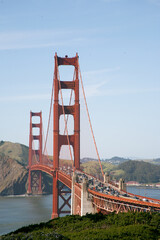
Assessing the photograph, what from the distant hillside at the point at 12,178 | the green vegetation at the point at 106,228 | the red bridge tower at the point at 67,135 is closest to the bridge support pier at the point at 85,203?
the green vegetation at the point at 106,228

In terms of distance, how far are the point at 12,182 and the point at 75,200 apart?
100 metres

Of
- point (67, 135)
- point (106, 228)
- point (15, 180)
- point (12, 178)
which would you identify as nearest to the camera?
point (106, 228)

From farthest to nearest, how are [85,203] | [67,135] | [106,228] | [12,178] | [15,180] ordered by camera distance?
[12,178]
[15,180]
[67,135]
[85,203]
[106,228]

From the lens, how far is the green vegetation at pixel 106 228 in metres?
26.5

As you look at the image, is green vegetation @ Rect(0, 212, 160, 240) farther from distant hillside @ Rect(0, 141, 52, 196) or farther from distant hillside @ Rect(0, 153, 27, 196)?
distant hillside @ Rect(0, 153, 27, 196)

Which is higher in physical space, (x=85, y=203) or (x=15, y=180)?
(x=85, y=203)

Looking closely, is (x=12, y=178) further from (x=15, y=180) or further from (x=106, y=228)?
(x=106, y=228)

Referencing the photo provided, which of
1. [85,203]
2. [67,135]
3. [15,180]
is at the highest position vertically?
[67,135]

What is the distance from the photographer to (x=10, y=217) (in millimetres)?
81062

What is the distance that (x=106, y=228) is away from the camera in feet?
99.2

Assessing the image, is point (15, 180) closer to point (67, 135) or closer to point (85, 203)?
point (67, 135)

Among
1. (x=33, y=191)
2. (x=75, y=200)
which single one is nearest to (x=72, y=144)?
(x=75, y=200)

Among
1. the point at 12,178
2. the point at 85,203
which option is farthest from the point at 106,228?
the point at 12,178

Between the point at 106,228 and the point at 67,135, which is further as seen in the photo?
the point at 67,135
